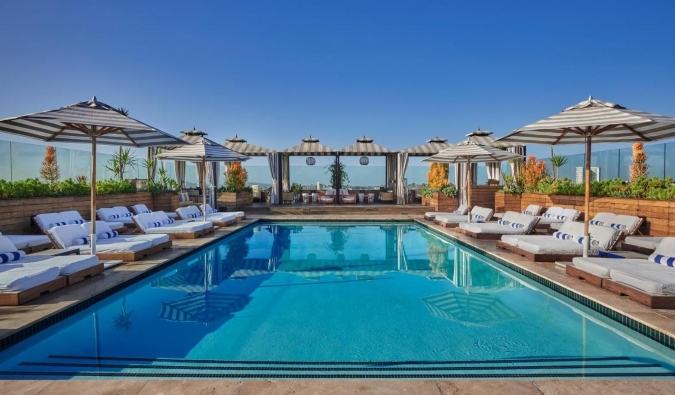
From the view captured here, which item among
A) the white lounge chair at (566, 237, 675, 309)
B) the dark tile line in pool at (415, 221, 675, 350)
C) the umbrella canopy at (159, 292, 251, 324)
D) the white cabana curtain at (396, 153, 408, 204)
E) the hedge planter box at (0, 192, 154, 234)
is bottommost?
the umbrella canopy at (159, 292, 251, 324)

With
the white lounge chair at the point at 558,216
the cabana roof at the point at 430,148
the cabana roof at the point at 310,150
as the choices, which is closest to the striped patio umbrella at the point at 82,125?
the white lounge chair at the point at 558,216

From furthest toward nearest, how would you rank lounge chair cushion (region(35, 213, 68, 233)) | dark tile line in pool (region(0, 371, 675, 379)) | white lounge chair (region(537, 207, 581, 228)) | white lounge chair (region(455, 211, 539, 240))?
white lounge chair (region(537, 207, 581, 228))
white lounge chair (region(455, 211, 539, 240))
lounge chair cushion (region(35, 213, 68, 233))
dark tile line in pool (region(0, 371, 675, 379))

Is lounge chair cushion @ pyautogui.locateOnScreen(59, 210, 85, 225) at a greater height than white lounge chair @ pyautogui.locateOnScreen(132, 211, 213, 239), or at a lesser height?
greater

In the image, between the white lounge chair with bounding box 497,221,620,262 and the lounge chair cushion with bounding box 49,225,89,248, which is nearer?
the white lounge chair with bounding box 497,221,620,262

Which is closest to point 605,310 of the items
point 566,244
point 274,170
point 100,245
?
point 566,244

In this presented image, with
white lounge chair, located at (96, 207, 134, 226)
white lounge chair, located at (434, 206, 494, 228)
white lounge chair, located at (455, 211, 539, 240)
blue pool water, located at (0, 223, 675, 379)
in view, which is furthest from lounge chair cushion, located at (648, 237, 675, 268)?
white lounge chair, located at (96, 207, 134, 226)

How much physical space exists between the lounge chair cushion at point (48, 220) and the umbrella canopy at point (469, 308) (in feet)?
23.1

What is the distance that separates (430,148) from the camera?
16.8 meters

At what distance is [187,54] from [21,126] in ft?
39.1

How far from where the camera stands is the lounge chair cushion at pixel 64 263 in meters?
4.45

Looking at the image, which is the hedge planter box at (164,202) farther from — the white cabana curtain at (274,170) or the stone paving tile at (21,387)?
the stone paving tile at (21,387)

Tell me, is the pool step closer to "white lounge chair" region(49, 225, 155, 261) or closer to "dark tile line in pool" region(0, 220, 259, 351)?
"dark tile line in pool" region(0, 220, 259, 351)

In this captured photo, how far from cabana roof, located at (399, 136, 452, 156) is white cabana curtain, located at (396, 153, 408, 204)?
1.04ft

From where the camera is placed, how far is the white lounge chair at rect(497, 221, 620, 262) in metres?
5.78
